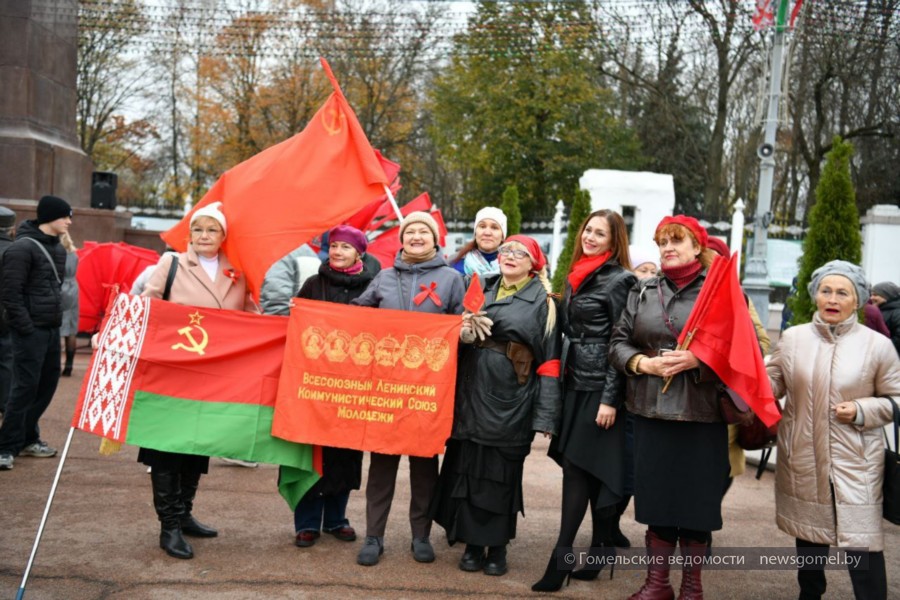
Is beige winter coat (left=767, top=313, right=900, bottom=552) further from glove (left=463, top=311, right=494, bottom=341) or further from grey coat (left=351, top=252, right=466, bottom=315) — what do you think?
grey coat (left=351, top=252, right=466, bottom=315)

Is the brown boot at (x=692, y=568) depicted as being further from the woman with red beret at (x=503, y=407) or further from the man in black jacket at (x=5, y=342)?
the man in black jacket at (x=5, y=342)

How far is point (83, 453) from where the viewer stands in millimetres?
7664

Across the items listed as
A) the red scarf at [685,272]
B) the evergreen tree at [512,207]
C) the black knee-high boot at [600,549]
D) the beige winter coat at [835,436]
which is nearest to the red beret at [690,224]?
the red scarf at [685,272]

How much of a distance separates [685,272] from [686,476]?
1.01m

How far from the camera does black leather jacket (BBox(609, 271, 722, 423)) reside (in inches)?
172

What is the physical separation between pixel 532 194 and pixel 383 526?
3051 centimetres

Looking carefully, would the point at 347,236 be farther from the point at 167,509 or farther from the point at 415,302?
the point at 167,509

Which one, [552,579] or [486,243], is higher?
[486,243]

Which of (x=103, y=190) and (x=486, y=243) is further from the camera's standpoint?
(x=103, y=190)

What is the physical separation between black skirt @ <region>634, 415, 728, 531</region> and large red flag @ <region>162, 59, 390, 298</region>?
2.44 meters

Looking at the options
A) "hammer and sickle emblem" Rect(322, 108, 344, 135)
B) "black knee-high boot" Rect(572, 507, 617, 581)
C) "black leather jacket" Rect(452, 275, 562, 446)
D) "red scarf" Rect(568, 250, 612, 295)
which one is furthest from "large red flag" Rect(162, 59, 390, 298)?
"black knee-high boot" Rect(572, 507, 617, 581)

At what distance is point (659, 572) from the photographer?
457 centimetres

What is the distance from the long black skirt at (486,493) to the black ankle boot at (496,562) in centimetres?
10

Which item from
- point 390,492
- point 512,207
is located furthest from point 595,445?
point 512,207
